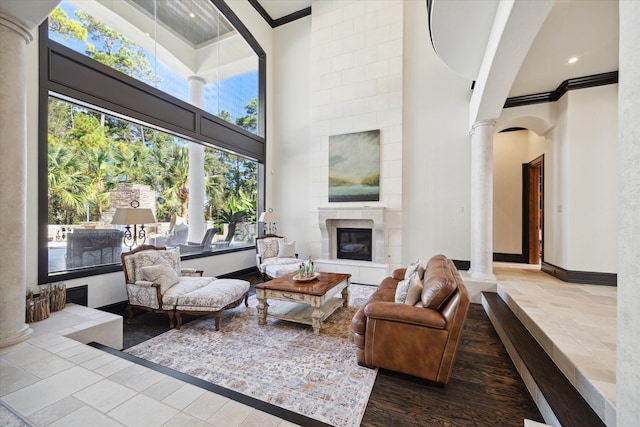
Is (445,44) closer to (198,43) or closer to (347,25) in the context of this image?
(347,25)

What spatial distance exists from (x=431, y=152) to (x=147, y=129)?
18.3 feet

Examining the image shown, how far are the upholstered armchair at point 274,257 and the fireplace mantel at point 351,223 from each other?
894mm

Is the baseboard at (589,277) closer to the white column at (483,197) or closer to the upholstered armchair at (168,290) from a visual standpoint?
the white column at (483,197)

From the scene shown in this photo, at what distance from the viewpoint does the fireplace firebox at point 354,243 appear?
6.20 metres

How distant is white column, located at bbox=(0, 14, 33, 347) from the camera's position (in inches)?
90.1

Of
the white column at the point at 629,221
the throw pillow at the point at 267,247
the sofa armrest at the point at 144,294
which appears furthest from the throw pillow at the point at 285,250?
the white column at the point at 629,221

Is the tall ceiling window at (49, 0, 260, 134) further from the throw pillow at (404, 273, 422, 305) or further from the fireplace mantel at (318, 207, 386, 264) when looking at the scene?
the throw pillow at (404, 273, 422, 305)

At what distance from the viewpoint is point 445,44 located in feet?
10.9

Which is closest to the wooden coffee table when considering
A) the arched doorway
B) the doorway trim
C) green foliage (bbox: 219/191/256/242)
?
green foliage (bbox: 219/191/256/242)

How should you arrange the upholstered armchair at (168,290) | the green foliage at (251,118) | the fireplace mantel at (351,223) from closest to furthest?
the upholstered armchair at (168,290) < the fireplace mantel at (351,223) < the green foliage at (251,118)

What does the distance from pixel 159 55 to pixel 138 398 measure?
5032 millimetres

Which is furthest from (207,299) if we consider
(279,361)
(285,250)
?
(285,250)

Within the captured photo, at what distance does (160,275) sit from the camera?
3416 mm

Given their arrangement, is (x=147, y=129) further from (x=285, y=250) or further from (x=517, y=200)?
(x=517, y=200)
